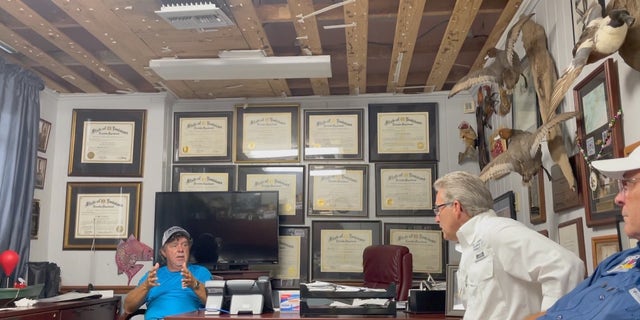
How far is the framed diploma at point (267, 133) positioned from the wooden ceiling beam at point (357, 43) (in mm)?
648

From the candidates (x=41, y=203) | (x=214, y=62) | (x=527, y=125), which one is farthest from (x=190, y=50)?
(x=527, y=125)

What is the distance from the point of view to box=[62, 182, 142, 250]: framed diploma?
502 cm

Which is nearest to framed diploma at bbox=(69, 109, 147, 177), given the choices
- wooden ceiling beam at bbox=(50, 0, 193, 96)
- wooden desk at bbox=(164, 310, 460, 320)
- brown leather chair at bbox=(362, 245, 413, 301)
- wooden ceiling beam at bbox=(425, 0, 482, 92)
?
wooden ceiling beam at bbox=(50, 0, 193, 96)

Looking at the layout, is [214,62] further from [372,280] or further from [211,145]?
[372,280]

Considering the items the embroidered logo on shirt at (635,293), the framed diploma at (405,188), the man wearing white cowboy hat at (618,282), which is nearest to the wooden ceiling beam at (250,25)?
the framed diploma at (405,188)

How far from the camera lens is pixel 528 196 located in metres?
3.50

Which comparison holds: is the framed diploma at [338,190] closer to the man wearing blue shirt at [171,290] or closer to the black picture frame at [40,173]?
the man wearing blue shirt at [171,290]

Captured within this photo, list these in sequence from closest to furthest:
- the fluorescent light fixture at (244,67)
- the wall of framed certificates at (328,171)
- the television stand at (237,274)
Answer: the fluorescent light fixture at (244,67) < the television stand at (237,274) < the wall of framed certificates at (328,171)

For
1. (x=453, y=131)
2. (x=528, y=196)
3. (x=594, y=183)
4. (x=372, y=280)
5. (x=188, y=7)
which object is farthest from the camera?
(x=453, y=131)

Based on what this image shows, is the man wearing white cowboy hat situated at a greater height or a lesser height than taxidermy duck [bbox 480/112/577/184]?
lesser

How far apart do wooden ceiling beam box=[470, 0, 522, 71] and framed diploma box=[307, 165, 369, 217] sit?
1464mm

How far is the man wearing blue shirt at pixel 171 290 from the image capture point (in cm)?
351

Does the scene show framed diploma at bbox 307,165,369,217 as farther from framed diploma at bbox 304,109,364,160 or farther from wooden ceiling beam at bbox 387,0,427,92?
wooden ceiling beam at bbox 387,0,427,92

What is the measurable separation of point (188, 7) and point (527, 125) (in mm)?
2153
